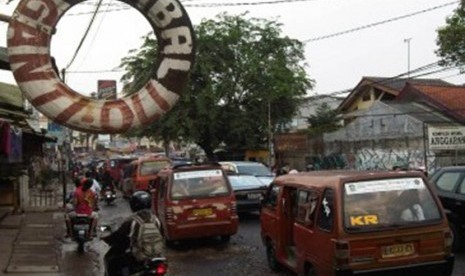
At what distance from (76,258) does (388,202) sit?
7.30m

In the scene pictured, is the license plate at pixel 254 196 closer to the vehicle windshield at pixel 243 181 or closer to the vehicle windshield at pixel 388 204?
the vehicle windshield at pixel 243 181

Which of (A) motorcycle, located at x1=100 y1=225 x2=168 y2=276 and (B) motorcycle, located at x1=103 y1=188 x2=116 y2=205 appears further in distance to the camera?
(B) motorcycle, located at x1=103 y1=188 x2=116 y2=205

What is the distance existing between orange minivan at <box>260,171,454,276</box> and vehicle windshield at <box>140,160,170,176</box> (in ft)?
64.7

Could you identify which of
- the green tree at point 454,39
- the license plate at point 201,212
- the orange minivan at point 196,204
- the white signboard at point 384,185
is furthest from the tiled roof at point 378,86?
the white signboard at point 384,185

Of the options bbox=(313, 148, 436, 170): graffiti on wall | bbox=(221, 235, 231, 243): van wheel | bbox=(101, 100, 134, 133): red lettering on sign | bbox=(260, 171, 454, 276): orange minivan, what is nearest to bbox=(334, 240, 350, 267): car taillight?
bbox=(260, 171, 454, 276): orange minivan

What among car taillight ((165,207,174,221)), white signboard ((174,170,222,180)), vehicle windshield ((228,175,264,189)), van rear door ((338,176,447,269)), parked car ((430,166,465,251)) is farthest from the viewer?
vehicle windshield ((228,175,264,189))

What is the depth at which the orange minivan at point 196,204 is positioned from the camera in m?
13.7

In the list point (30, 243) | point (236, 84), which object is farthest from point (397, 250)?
point (236, 84)

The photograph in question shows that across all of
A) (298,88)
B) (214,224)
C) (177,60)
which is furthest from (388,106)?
(177,60)

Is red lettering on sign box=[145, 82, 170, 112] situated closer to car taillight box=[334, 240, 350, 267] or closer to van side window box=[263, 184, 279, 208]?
car taillight box=[334, 240, 350, 267]

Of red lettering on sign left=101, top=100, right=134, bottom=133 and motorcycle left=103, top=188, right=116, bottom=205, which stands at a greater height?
red lettering on sign left=101, top=100, right=134, bottom=133

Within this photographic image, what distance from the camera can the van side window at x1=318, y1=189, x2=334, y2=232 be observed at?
7.86m

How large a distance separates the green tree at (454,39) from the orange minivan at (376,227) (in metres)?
24.5

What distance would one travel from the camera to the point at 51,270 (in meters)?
11.4
